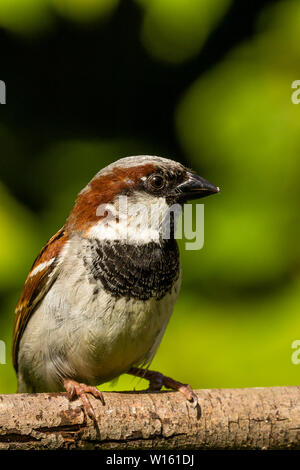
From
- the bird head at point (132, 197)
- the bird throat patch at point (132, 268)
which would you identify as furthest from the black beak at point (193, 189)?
the bird throat patch at point (132, 268)

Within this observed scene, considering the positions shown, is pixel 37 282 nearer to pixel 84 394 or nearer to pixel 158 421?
pixel 84 394

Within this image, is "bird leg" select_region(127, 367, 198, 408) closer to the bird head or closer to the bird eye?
the bird head

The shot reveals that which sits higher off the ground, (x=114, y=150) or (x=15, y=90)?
(x=15, y=90)

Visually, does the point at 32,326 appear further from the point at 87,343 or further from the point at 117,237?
the point at 117,237

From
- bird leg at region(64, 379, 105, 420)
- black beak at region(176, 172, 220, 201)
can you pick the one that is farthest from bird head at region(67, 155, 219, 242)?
bird leg at region(64, 379, 105, 420)

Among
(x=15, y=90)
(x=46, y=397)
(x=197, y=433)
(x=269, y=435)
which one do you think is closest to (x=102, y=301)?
(x=46, y=397)

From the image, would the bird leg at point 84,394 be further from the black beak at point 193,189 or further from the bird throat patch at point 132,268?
the black beak at point 193,189
